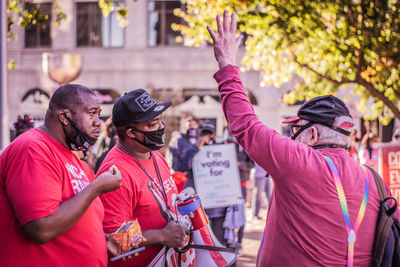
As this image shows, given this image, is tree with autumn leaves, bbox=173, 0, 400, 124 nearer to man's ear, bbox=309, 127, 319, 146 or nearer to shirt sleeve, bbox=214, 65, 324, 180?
man's ear, bbox=309, 127, 319, 146

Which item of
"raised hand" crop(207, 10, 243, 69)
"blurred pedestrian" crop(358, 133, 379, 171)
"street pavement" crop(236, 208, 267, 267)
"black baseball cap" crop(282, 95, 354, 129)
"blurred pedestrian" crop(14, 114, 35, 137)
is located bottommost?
"street pavement" crop(236, 208, 267, 267)

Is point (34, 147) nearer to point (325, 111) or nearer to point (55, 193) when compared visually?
point (55, 193)

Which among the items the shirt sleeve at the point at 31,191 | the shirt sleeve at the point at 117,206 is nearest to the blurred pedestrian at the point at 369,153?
the shirt sleeve at the point at 117,206

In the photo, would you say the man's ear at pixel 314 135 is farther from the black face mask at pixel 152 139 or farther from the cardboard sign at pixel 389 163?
the cardboard sign at pixel 389 163

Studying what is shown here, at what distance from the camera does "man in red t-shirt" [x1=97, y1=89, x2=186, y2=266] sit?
114 inches

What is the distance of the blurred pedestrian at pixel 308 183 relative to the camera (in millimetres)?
2383

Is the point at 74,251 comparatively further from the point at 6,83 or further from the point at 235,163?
the point at 235,163

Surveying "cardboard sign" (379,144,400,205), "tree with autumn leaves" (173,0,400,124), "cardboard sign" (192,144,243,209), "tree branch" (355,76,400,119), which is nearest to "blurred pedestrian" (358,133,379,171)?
"tree with autumn leaves" (173,0,400,124)

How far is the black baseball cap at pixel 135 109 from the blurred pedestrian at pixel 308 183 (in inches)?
33.5

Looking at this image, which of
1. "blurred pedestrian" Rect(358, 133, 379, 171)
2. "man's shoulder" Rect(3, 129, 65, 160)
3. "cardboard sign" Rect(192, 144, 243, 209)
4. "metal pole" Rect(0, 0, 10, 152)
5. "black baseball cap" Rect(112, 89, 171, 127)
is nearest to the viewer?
"man's shoulder" Rect(3, 129, 65, 160)

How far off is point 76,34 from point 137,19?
9.92 ft

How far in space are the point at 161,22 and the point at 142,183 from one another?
19.4m

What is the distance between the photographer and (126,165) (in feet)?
10.1

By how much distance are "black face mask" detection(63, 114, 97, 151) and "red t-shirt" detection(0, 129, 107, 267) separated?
0.22ft
